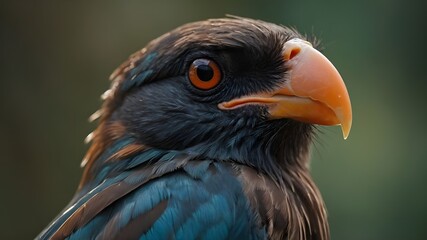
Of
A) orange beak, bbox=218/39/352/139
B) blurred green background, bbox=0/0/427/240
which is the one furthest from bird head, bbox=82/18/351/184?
blurred green background, bbox=0/0/427/240

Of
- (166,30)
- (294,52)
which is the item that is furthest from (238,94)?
(166,30)

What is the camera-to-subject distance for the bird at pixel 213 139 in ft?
8.26

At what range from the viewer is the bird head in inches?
107

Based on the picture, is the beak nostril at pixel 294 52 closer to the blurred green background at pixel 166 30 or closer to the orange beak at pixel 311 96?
the orange beak at pixel 311 96

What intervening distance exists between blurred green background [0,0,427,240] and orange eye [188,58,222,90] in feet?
10.9

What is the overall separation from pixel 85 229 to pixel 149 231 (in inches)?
9.8

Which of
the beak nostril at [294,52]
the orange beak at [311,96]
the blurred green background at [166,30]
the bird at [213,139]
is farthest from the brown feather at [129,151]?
the blurred green background at [166,30]

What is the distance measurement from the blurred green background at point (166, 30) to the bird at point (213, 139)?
3220 mm

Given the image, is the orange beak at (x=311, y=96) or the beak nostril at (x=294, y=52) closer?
the orange beak at (x=311, y=96)

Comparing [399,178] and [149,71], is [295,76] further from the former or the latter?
[399,178]

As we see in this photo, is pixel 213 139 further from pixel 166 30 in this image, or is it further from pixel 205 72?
pixel 166 30

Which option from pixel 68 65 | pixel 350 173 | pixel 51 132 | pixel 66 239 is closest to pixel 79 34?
pixel 68 65

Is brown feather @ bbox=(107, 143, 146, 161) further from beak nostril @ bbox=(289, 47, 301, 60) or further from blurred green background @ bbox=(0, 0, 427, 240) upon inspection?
blurred green background @ bbox=(0, 0, 427, 240)

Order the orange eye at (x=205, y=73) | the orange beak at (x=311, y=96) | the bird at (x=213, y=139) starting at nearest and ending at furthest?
the bird at (x=213, y=139), the orange beak at (x=311, y=96), the orange eye at (x=205, y=73)
